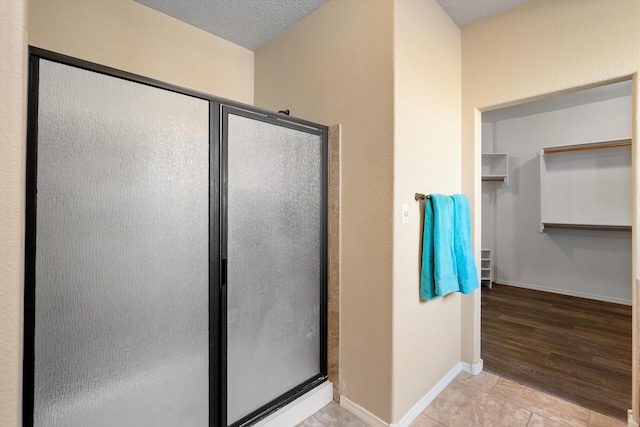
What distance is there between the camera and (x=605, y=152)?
3822mm

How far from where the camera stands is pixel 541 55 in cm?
195

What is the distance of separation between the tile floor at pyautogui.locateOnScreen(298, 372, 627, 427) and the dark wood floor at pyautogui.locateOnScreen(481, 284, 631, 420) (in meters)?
0.13

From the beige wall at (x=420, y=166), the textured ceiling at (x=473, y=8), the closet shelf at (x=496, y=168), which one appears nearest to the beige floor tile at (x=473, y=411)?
the beige wall at (x=420, y=166)

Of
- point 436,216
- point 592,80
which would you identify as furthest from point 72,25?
point 592,80

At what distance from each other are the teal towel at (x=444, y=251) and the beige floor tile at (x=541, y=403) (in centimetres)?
77

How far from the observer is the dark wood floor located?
6.82ft

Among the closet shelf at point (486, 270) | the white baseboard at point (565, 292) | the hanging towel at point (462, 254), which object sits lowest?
the white baseboard at point (565, 292)

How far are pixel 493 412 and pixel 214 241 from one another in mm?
1991

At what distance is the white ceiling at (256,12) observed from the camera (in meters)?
2.07

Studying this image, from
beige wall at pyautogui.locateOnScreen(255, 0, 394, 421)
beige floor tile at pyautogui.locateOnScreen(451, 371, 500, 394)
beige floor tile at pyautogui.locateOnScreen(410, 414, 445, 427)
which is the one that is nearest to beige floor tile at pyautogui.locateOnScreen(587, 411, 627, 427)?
beige floor tile at pyautogui.locateOnScreen(451, 371, 500, 394)

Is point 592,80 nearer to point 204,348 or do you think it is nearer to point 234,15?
point 234,15

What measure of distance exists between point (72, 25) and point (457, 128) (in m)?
2.68

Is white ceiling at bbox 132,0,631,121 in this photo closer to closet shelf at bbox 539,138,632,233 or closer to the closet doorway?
the closet doorway

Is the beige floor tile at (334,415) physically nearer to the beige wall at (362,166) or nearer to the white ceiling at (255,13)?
the beige wall at (362,166)
